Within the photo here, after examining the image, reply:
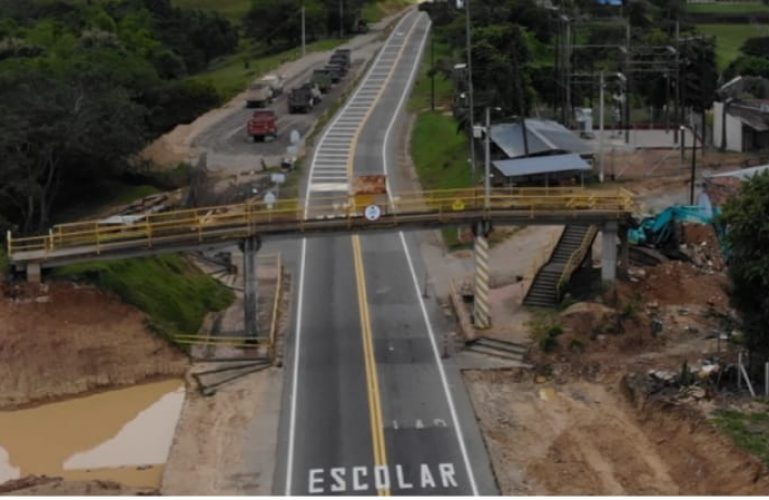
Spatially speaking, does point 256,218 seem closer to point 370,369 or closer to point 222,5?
point 370,369

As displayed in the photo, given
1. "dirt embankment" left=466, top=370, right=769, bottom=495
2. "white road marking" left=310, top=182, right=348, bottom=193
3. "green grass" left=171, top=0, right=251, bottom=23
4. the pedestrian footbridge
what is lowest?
"dirt embankment" left=466, top=370, right=769, bottom=495

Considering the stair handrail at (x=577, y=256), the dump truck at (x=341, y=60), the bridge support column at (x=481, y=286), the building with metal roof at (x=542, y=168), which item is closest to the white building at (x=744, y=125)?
the building with metal roof at (x=542, y=168)

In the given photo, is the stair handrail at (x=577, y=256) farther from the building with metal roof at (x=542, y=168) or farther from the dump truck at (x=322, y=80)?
the dump truck at (x=322, y=80)

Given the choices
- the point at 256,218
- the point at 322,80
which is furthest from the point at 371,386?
the point at 322,80

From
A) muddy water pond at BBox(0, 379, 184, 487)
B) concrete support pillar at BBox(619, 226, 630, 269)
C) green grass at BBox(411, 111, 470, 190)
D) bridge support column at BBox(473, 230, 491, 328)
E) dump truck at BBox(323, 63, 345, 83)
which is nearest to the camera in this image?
muddy water pond at BBox(0, 379, 184, 487)

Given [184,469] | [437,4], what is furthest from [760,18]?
[184,469]

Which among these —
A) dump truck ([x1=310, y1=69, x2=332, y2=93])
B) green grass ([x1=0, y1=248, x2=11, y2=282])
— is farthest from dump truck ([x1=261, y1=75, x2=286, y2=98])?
green grass ([x1=0, y1=248, x2=11, y2=282])

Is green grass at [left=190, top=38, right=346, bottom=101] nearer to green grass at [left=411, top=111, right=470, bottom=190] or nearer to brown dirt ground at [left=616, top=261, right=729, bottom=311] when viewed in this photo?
green grass at [left=411, top=111, right=470, bottom=190]

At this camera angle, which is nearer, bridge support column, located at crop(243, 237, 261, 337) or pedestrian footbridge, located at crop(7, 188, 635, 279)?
pedestrian footbridge, located at crop(7, 188, 635, 279)
